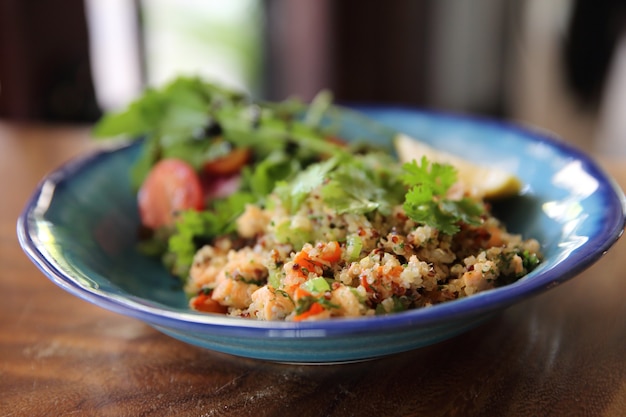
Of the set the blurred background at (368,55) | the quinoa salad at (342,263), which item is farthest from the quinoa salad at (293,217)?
the blurred background at (368,55)

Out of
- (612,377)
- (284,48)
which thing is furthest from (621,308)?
(284,48)

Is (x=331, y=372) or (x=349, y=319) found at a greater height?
(x=349, y=319)

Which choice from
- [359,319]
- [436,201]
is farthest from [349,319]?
[436,201]

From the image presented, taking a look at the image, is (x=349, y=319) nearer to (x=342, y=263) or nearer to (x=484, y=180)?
(x=342, y=263)

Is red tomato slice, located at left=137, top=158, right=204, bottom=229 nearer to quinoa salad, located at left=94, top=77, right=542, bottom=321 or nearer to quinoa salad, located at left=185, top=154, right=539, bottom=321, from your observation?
quinoa salad, located at left=94, top=77, right=542, bottom=321

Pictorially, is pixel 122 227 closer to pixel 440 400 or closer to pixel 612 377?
pixel 440 400

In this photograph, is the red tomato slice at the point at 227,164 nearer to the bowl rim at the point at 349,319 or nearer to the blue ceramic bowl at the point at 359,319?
the blue ceramic bowl at the point at 359,319
